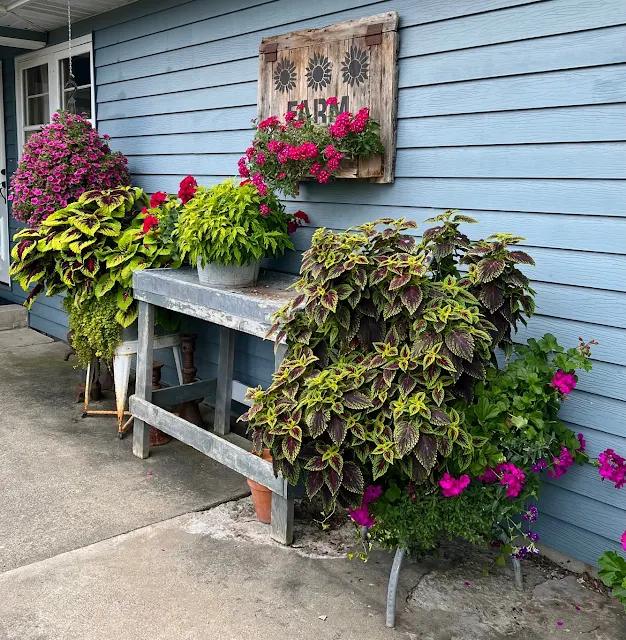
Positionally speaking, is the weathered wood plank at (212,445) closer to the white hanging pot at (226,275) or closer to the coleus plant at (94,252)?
the coleus plant at (94,252)

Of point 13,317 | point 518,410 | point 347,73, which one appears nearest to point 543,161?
point 518,410

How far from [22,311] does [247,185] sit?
428 cm

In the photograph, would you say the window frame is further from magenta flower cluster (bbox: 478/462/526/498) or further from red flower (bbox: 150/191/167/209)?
magenta flower cluster (bbox: 478/462/526/498)

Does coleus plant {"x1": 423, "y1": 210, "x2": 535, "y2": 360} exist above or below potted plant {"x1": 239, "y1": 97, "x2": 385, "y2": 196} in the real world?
below

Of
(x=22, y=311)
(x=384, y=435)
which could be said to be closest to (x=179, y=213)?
(x=384, y=435)

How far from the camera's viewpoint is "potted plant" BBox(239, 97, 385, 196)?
3.14m

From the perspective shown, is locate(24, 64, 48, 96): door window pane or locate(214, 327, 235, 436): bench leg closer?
locate(214, 327, 235, 436): bench leg

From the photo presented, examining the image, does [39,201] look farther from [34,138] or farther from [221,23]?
[221,23]

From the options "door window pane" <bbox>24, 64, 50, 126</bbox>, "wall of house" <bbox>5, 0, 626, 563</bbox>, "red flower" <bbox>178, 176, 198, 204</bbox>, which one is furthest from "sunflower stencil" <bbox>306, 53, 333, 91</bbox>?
"door window pane" <bbox>24, 64, 50, 126</bbox>

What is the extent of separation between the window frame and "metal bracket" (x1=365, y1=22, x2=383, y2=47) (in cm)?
295

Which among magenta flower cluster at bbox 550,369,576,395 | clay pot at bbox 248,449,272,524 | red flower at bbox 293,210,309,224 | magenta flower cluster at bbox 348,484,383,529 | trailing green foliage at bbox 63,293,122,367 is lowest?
clay pot at bbox 248,449,272,524

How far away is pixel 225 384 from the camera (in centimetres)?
414

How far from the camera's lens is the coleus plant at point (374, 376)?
229 cm

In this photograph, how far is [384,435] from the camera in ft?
7.55
